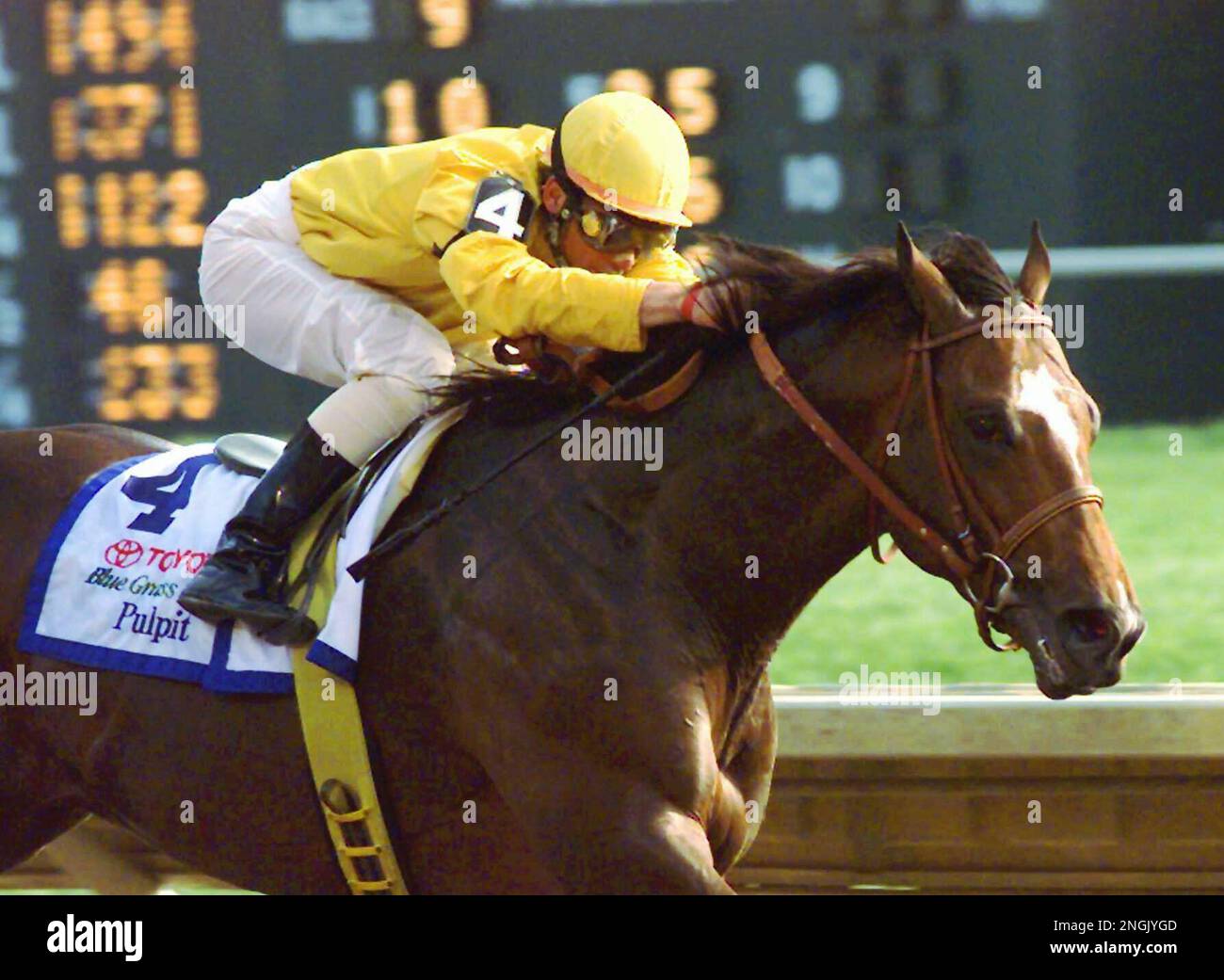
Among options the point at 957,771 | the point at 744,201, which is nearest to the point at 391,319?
the point at 957,771

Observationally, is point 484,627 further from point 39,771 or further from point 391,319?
point 39,771

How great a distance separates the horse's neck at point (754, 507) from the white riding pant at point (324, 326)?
490 mm

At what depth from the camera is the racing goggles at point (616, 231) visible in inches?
124

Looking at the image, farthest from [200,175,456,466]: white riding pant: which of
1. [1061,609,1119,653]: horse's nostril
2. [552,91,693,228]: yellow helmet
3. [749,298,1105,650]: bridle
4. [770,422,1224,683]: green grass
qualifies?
[770,422,1224,683]: green grass

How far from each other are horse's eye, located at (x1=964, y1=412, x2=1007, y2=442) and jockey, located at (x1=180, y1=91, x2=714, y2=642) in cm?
46

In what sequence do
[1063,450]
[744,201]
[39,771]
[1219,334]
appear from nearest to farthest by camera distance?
1. [1063,450]
2. [39,771]
3. [744,201]
4. [1219,334]

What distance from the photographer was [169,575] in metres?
3.28

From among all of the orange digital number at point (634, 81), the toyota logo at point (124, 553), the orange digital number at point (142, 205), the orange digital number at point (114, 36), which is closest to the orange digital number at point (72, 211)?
the orange digital number at point (142, 205)

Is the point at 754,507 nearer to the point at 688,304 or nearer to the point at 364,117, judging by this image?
the point at 688,304

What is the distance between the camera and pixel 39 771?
344cm

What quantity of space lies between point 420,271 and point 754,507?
740 millimetres

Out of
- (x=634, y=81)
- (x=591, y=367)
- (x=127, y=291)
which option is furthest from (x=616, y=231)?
(x=127, y=291)

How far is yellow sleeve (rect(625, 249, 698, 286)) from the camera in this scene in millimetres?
3312

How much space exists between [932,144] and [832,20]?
545mm
